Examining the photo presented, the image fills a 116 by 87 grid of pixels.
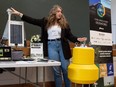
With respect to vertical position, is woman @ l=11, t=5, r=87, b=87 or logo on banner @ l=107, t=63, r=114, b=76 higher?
woman @ l=11, t=5, r=87, b=87

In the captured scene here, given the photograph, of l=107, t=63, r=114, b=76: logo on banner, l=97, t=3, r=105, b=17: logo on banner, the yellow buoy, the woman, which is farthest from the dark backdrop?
the yellow buoy

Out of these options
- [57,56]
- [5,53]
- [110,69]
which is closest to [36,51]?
[57,56]

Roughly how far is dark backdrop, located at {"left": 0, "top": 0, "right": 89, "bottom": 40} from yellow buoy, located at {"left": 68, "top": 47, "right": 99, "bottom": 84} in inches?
37.9

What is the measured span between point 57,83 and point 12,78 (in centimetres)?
76

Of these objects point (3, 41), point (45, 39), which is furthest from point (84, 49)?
point (3, 41)

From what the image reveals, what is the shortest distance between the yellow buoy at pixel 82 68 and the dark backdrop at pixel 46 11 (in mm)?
963

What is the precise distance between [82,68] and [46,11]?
4.36 feet

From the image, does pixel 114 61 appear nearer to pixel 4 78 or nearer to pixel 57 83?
pixel 57 83

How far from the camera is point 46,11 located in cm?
380

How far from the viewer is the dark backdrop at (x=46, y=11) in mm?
3465

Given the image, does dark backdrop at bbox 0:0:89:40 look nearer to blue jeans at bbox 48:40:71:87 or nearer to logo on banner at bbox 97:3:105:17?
logo on banner at bbox 97:3:105:17

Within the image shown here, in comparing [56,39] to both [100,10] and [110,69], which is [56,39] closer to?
[100,10]

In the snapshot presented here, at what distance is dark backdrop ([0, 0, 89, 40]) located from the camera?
3.46 meters

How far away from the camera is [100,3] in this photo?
387cm
